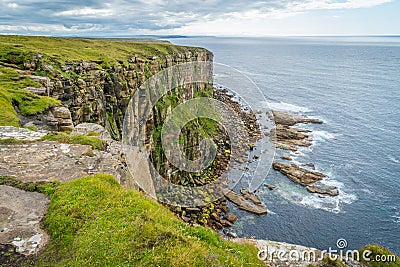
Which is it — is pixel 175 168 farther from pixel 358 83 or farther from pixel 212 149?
pixel 358 83

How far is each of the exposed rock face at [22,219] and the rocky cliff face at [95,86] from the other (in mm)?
16490

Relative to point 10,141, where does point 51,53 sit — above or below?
above

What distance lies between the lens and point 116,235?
9.30m

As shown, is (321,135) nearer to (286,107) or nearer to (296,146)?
(296,146)

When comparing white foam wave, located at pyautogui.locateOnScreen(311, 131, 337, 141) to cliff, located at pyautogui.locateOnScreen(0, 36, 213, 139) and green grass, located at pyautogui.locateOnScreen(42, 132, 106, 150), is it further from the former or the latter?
green grass, located at pyautogui.locateOnScreen(42, 132, 106, 150)

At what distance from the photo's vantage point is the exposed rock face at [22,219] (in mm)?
9078

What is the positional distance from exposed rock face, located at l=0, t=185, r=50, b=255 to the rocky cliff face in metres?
16.5

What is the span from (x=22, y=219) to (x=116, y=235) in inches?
144

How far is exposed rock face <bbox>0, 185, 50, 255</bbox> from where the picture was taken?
9.08 metres

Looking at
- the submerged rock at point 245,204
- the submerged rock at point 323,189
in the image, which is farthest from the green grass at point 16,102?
the submerged rock at point 323,189

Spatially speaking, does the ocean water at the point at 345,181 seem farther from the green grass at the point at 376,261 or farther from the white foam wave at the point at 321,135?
the green grass at the point at 376,261

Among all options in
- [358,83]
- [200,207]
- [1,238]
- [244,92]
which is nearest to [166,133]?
[200,207]

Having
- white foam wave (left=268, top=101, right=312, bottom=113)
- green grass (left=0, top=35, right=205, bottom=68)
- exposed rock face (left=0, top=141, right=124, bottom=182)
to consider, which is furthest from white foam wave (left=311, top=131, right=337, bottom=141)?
exposed rock face (left=0, top=141, right=124, bottom=182)

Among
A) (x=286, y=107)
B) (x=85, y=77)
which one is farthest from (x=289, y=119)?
(x=85, y=77)
